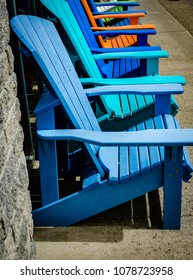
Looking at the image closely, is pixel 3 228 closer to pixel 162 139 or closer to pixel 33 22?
pixel 162 139

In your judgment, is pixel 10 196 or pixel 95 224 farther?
pixel 95 224

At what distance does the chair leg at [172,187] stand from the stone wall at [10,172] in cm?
93

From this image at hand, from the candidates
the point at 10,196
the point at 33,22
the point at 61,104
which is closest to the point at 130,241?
the point at 61,104

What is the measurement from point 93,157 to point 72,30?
1573 mm

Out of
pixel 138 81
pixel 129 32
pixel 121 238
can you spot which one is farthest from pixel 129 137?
pixel 129 32

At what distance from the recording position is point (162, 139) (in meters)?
3.35

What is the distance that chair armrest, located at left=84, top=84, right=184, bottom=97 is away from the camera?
161 inches

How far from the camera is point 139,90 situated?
4.20 m

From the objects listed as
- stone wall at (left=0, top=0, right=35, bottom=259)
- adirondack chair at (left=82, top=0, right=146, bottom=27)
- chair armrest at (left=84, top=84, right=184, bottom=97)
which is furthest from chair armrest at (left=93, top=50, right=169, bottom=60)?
stone wall at (left=0, top=0, right=35, bottom=259)

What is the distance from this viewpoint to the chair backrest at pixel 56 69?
3598mm

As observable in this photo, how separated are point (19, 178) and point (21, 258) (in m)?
0.37

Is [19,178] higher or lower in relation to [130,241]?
higher

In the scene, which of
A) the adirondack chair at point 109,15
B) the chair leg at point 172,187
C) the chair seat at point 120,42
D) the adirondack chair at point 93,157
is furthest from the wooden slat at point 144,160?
the adirondack chair at point 109,15

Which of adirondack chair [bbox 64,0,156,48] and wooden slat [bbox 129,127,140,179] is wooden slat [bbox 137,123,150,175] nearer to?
wooden slat [bbox 129,127,140,179]
